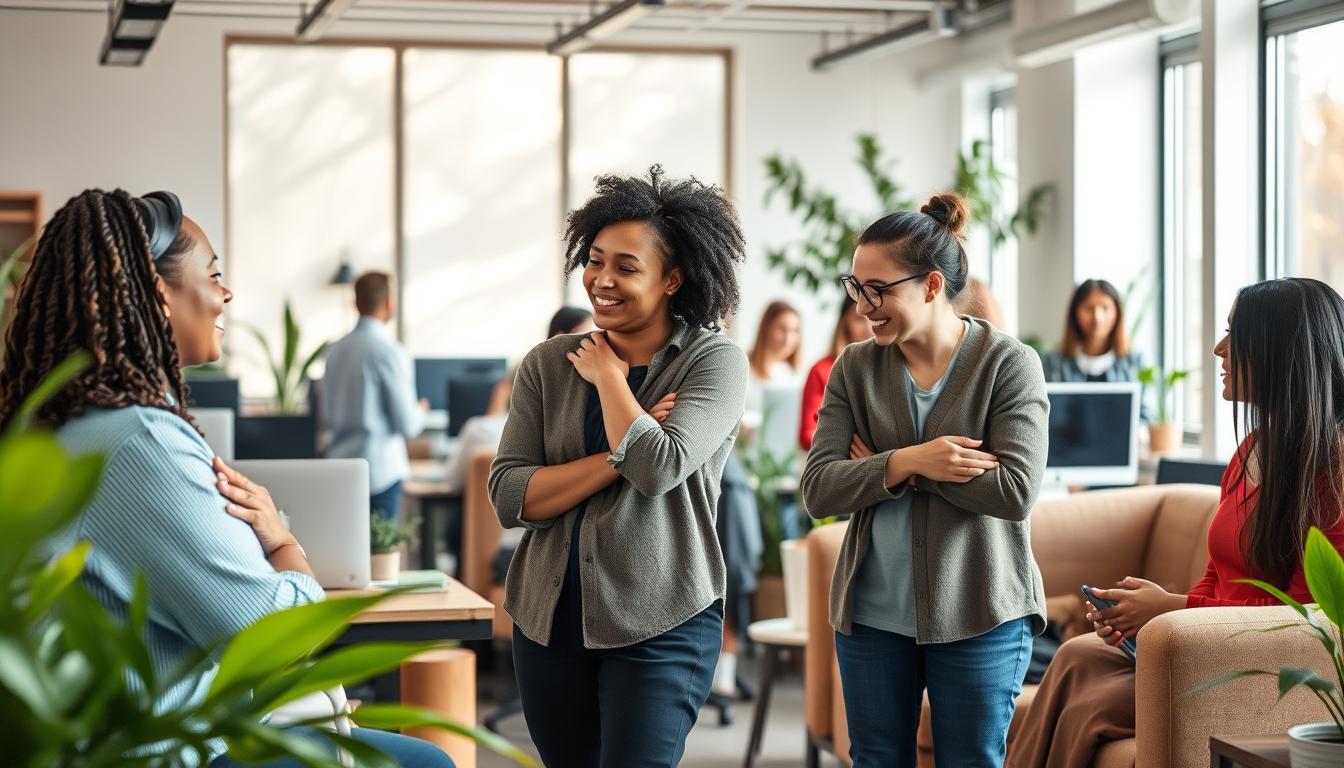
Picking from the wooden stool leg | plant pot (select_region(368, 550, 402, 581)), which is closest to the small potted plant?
plant pot (select_region(368, 550, 402, 581))

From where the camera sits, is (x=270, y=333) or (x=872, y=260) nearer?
(x=872, y=260)

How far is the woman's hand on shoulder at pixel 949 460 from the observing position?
7.72ft

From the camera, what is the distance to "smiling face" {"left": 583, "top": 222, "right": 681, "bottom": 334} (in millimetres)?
2244

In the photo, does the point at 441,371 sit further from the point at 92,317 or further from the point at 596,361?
the point at 92,317

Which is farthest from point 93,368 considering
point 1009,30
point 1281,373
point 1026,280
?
Answer: point 1009,30

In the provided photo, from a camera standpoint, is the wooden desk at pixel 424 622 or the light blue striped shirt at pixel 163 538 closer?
the light blue striped shirt at pixel 163 538

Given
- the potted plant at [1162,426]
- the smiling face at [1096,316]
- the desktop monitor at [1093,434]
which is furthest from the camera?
the potted plant at [1162,426]

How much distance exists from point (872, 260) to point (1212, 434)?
3.79m

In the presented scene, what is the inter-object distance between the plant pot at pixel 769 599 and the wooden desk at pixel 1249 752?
4.04 m

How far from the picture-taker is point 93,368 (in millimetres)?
1728

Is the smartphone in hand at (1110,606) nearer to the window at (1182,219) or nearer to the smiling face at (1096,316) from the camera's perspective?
the smiling face at (1096,316)

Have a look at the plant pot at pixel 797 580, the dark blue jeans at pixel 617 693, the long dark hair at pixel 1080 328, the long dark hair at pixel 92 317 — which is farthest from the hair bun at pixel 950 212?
the long dark hair at pixel 1080 328

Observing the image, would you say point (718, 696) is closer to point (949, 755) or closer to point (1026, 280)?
point (949, 755)

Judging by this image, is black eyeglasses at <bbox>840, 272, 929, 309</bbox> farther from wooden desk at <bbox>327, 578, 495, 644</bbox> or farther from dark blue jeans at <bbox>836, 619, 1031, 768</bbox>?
wooden desk at <bbox>327, 578, 495, 644</bbox>
